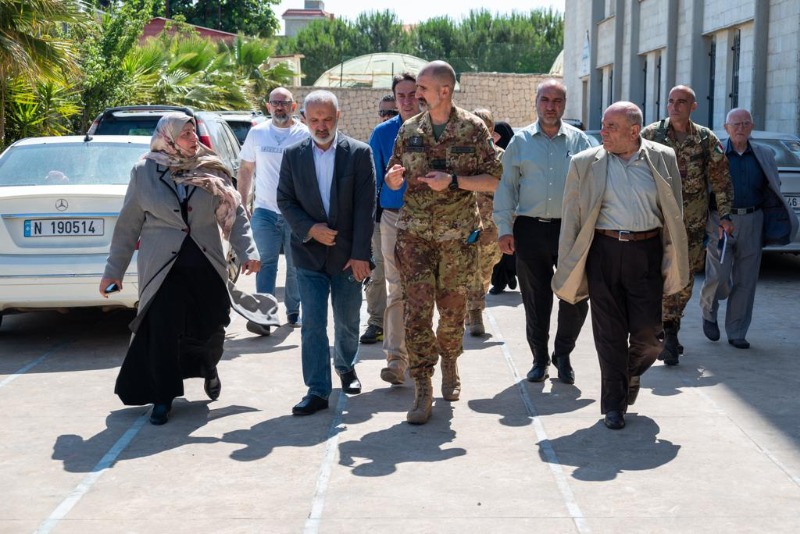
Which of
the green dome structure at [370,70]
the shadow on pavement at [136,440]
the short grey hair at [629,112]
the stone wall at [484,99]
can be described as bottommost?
the shadow on pavement at [136,440]

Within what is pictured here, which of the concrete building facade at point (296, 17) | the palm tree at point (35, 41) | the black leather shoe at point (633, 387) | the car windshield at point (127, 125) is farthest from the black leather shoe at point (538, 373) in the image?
→ the concrete building facade at point (296, 17)

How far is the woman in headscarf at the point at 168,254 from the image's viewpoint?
6871 mm

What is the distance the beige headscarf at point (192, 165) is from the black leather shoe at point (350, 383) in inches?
48.1

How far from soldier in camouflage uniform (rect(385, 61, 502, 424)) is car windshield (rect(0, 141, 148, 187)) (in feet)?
11.3

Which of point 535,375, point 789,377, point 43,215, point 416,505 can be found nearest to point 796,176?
point 789,377

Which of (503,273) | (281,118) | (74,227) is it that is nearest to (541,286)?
(281,118)

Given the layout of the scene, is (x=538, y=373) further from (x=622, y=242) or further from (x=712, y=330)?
(x=712, y=330)

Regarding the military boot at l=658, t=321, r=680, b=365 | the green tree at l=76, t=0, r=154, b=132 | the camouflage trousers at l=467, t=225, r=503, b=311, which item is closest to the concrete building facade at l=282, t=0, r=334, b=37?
the green tree at l=76, t=0, r=154, b=132

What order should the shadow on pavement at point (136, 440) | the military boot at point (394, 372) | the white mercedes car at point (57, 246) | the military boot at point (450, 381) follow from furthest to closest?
1. the white mercedes car at point (57, 246)
2. the military boot at point (394, 372)
3. the military boot at point (450, 381)
4. the shadow on pavement at point (136, 440)

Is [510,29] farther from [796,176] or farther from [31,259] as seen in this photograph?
[31,259]

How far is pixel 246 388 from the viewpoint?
779 centimetres

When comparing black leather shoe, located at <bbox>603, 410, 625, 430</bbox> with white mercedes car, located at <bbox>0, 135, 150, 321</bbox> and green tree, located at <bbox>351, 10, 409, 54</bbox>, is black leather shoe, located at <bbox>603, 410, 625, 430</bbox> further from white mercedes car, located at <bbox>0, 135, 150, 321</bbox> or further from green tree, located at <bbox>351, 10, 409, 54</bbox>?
green tree, located at <bbox>351, 10, 409, 54</bbox>

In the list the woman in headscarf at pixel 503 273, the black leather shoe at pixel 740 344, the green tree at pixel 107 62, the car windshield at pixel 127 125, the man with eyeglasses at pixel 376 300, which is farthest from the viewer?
the green tree at pixel 107 62

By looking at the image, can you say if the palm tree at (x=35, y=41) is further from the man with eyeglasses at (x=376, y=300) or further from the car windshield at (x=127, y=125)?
the man with eyeglasses at (x=376, y=300)
